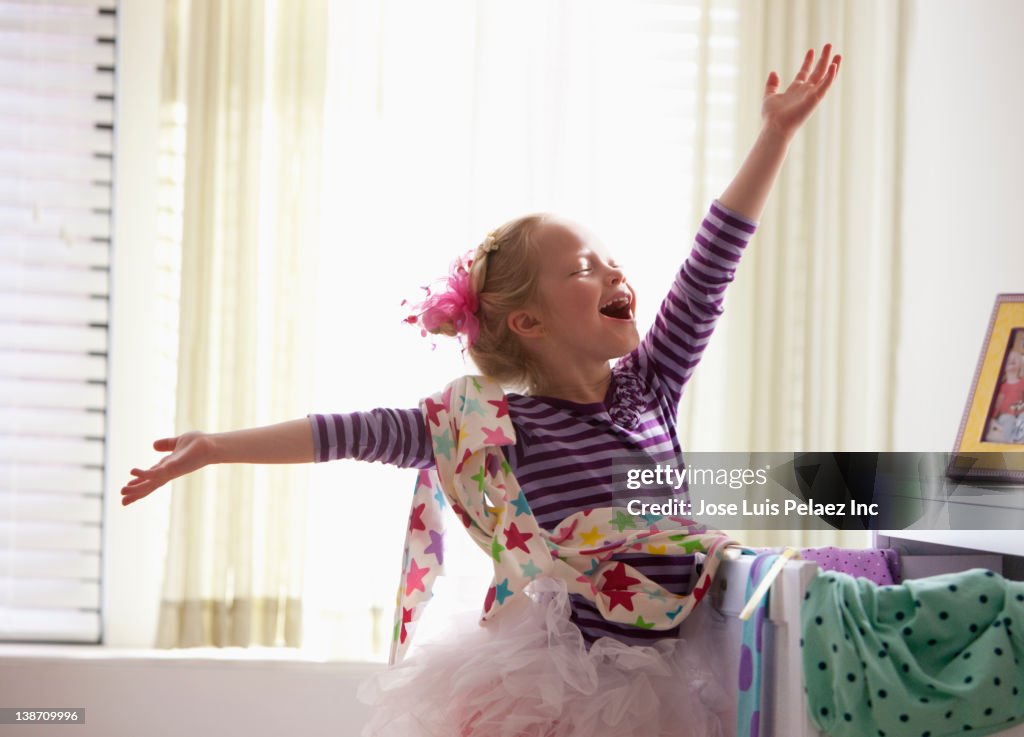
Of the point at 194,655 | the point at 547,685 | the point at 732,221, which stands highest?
the point at 732,221

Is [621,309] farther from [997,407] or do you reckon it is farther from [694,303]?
[997,407]

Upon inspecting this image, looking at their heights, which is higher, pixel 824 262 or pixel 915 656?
pixel 824 262

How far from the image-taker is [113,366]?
222 centimetres

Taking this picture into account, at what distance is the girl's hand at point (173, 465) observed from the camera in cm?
121

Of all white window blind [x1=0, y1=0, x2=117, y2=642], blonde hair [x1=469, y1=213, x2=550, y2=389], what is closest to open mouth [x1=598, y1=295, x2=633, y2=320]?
blonde hair [x1=469, y1=213, x2=550, y2=389]

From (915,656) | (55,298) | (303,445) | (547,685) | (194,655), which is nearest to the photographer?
(915,656)

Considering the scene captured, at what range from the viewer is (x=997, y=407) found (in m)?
1.50

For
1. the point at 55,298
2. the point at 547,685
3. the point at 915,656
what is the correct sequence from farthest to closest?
1. the point at 55,298
2. the point at 547,685
3. the point at 915,656

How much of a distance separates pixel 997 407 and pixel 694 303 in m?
0.48

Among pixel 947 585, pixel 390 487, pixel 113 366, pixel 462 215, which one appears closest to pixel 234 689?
pixel 390 487

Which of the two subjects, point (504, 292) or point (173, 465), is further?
point (504, 292)

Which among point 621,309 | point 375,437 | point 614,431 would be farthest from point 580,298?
point 375,437

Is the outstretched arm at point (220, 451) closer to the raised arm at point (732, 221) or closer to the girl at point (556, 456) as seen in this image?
the girl at point (556, 456)

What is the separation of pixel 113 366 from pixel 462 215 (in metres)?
0.83
